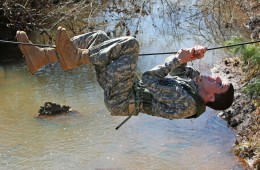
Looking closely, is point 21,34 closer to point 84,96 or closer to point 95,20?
point 84,96

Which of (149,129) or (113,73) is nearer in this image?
(113,73)

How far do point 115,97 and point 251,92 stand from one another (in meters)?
3.45

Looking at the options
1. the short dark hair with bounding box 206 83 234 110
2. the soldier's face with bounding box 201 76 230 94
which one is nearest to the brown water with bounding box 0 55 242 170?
the short dark hair with bounding box 206 83 234 110

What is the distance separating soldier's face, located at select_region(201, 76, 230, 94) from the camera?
4766 millimetres

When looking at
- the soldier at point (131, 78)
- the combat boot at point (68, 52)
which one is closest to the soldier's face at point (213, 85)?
the soldier at point (131, 78)

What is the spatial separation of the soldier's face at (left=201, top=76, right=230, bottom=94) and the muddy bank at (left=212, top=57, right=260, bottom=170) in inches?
76.9

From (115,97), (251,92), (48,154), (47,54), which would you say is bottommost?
(48,154)

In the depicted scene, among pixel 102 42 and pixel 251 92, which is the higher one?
pixel 102 42

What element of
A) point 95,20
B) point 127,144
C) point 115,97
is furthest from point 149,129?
point 95,20

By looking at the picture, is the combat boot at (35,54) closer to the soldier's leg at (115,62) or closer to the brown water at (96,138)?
the soldier's leg at (115,62)

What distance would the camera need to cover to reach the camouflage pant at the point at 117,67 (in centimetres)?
466

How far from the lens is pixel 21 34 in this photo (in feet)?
15.3

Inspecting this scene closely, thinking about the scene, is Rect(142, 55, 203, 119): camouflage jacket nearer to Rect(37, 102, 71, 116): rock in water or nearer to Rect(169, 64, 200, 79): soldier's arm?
Rect(169, 64, 200, 79): soldier's arm

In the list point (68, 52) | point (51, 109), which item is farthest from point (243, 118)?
point (68, 52)
